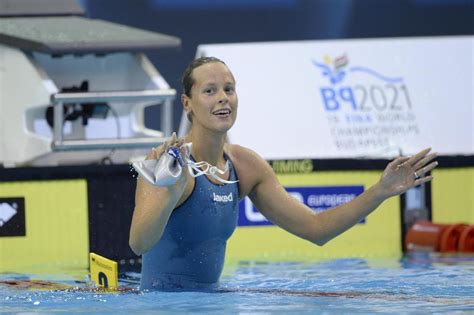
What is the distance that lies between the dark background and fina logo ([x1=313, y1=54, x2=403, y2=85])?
233 mm

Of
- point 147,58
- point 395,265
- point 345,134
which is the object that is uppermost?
point 147,58

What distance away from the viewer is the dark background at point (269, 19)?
9.30 meters

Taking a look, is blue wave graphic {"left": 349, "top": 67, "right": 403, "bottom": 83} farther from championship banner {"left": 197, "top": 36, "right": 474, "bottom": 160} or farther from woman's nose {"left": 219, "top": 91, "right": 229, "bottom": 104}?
woman's nose {"left": 219, "top": 91, "right": 229, "bottom": 104}

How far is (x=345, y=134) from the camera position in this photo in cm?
922

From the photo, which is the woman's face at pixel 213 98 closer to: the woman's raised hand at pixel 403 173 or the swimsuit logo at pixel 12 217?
the woman's raised hand at pixel 403 173

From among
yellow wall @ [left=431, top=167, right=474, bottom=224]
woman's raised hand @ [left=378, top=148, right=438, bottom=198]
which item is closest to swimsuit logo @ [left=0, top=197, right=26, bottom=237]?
yellow wall @ [left=431, top=167, right=474, bottom=224]

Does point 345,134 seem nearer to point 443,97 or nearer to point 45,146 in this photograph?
point 443,97

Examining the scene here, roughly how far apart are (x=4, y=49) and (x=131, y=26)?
1315mm

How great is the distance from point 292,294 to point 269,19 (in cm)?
452

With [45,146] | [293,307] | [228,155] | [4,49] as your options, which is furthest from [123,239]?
[293,307]

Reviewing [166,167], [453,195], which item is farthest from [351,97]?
[166,167]

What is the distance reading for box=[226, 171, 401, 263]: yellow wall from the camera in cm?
789

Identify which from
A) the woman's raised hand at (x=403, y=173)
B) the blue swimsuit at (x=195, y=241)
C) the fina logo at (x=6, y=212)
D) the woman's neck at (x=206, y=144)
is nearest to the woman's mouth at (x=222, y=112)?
the woman's neck at (x=206, y=144)

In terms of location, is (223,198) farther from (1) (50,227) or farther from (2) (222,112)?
(1) (50,227)
